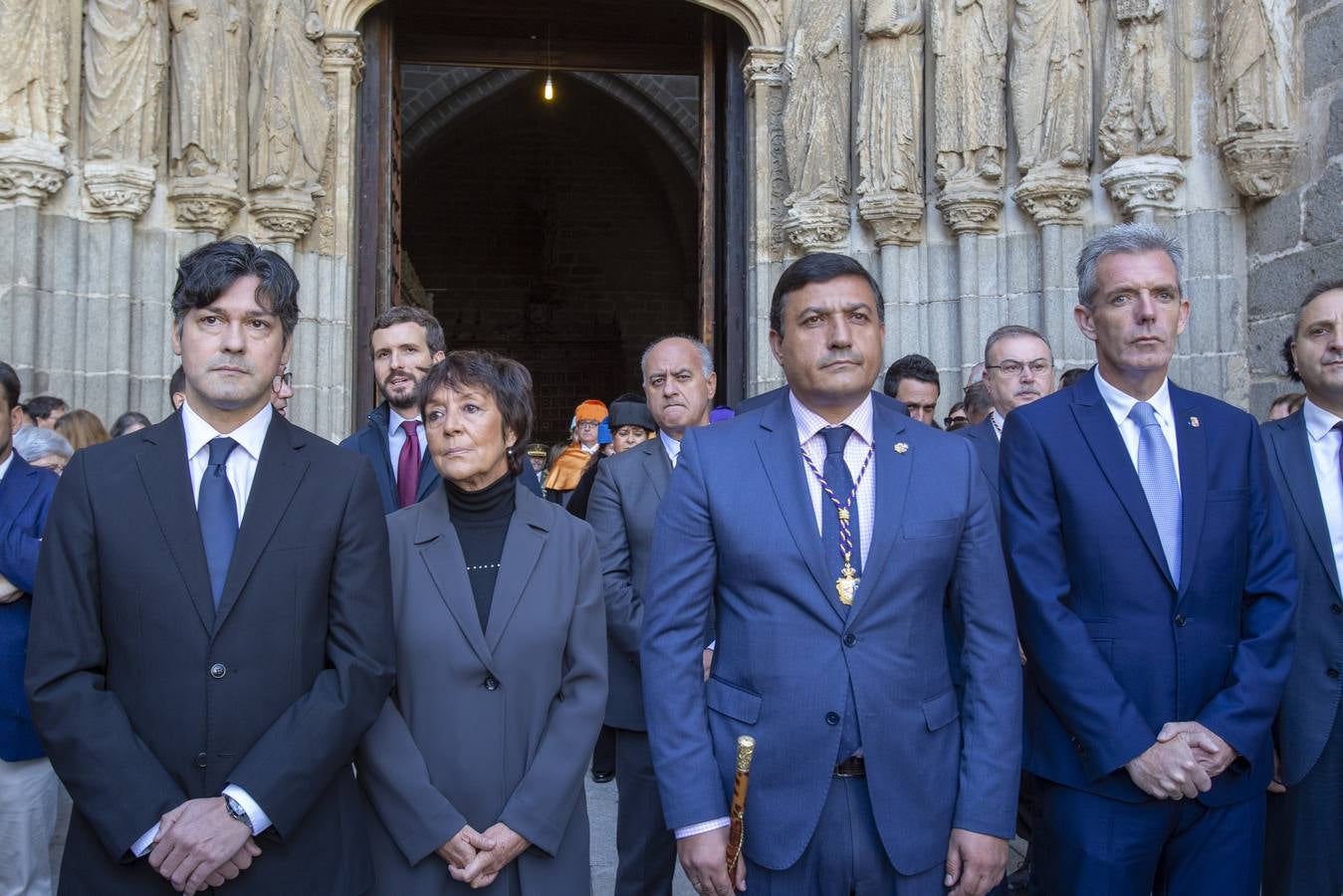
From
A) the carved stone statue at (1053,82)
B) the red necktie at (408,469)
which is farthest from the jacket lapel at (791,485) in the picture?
the carved stone statue at (1053,82)

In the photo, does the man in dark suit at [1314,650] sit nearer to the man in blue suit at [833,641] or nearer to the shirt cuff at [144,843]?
the man in blue suit at [833,641]

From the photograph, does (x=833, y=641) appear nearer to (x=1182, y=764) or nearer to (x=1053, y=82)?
(x=1182, y=764)

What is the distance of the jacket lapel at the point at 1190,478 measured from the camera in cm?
246

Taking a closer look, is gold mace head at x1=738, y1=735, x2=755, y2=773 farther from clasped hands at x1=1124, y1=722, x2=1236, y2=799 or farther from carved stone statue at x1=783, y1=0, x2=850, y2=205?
carved stone statue at x1=783, y1=0, x2=850, y2=205

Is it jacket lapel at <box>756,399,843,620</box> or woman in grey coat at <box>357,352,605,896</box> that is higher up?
jacket lapel at <box>756,399,843,620</box>

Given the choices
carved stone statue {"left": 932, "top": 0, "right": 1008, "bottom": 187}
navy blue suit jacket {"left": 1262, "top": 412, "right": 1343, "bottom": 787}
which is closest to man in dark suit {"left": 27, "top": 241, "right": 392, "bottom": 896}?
navy blue suit jacket {"left": 1262, "top": 412, "right": 1343, "bottom": 787}

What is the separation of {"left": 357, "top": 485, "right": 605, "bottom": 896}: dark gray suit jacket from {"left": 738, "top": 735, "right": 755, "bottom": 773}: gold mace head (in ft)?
1.64

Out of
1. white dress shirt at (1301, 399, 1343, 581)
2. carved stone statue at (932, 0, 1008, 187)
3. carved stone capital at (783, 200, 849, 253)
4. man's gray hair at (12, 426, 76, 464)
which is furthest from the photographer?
carved stone capital at (783, 200, 849, 253)

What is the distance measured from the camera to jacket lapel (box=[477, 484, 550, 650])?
2439 millimetres

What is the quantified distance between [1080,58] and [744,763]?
553 centimetres

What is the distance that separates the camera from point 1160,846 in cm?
241

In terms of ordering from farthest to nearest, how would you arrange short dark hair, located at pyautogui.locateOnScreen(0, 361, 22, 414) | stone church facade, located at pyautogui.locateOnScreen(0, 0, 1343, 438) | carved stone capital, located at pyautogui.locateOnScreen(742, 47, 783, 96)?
carved stone capital, located at pyautogui.locateOnScreen(742, 47, 783, 96) → stone church facade, located at pyautogui.locateOnScreen(0, 0, 1343, 438) → short dark hair, located at pyautogui.locateOnScreen(0, 361, 22, 414)

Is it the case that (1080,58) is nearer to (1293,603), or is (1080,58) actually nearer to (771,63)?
(771,63)

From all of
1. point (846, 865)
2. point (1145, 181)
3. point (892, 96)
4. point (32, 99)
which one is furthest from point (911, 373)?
point (32, 99)
